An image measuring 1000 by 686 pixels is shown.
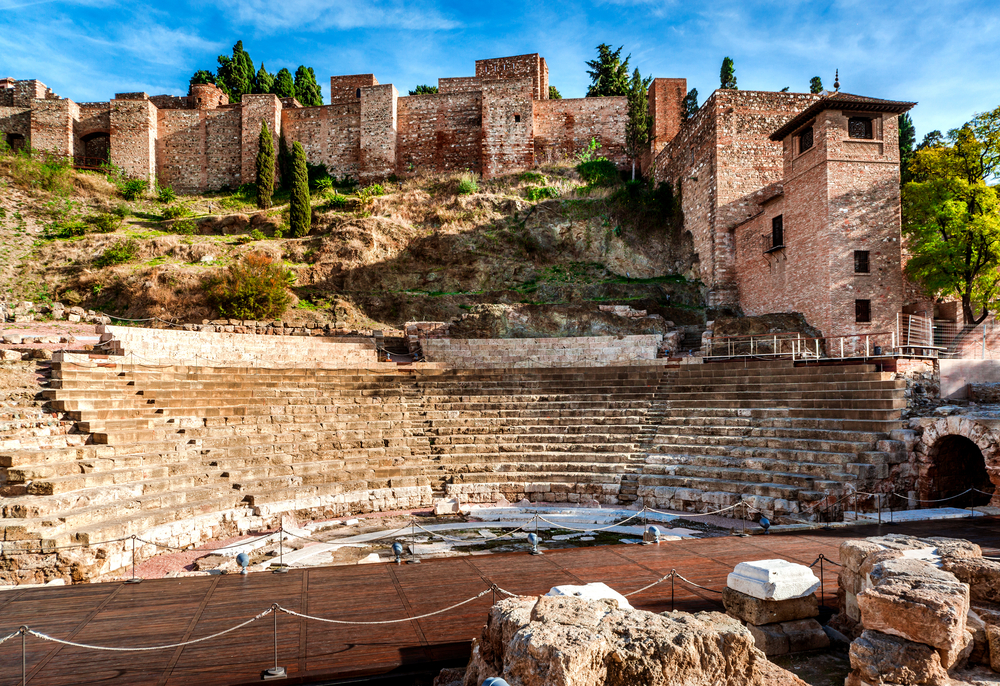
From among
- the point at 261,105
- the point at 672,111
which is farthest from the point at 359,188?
the point at 672,111

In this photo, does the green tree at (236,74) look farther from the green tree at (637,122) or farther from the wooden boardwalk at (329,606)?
the wooden boardwalk at (329,606)

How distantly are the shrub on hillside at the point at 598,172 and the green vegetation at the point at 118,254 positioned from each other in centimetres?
2188

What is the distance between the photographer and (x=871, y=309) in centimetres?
1783

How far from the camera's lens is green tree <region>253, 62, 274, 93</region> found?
4397 centimetres

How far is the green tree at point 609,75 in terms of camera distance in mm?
37969

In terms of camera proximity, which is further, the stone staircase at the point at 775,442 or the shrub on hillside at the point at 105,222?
the shrub on hillside at the point at 105,222

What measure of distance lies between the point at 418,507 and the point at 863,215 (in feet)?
53.5

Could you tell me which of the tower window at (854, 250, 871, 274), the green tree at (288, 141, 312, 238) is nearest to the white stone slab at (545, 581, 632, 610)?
the tower window at (854, 250, 871, 274)

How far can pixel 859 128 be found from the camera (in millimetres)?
18297

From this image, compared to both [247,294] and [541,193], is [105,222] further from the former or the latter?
[541,193]

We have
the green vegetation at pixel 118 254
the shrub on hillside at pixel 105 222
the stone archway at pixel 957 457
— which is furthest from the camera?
the shrub on hillside at pixel 105 222

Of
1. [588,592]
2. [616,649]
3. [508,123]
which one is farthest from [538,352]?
[508,123]

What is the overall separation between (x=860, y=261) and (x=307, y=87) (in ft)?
138

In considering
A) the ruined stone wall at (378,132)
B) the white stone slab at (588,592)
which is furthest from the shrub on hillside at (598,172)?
the white stone slab at (588,592)
